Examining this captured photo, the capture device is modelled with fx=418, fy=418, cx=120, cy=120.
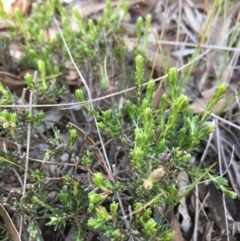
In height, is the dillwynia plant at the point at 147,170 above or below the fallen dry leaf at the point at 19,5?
below

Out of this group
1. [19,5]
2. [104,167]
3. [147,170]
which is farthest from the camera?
[19,5]

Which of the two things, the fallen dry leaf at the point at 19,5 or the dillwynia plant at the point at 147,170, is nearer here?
the dillwynia plant at the point at 147,170

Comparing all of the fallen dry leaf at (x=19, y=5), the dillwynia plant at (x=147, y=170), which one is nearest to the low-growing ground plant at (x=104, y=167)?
the dillwynia plant at (x=147, y=170)

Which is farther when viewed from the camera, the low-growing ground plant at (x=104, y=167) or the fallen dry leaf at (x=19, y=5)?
the fallen dry leaf at (x=19, y=5)

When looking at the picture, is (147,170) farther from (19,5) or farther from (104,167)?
(19,5)

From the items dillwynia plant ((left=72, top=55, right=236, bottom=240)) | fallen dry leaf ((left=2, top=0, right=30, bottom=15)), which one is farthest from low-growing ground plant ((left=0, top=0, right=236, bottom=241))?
fallen dry leaf ((left=2, top=0, right=30, bottom=15))

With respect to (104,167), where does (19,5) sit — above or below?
above

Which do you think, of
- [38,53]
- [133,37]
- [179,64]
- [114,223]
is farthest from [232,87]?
[114,223]

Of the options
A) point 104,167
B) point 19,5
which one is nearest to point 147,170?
point 104,167

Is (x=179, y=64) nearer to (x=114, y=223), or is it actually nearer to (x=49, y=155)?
(x=49, y=155)

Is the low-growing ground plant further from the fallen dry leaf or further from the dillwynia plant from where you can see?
the fallen dry leaf

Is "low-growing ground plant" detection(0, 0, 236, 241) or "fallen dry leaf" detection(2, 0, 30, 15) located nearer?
"low-growing ground plant" detection(0, 0, 236, 241)

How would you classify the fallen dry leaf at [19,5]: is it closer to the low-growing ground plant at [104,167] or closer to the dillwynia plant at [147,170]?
the low-growing ground plant at [104,167]
